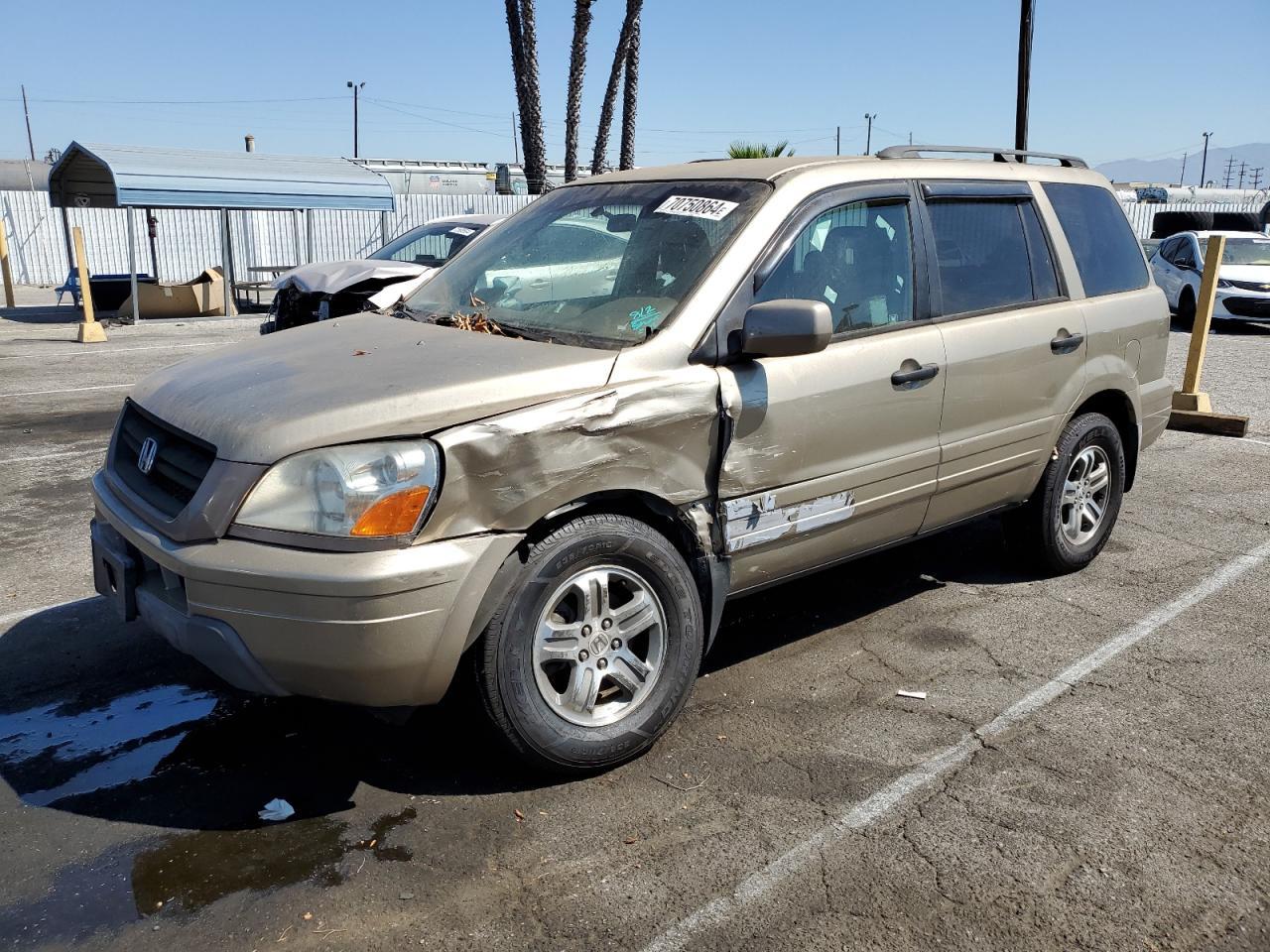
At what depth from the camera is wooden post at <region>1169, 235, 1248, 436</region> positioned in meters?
8.52

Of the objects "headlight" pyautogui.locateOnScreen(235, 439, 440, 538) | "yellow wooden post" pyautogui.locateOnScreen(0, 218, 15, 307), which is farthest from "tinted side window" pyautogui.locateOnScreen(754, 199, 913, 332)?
"yellow wooden post" pyautogui.locateOnScreen(0, 218, 15, 307)

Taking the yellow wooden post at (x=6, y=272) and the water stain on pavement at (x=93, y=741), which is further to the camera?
the yellow wooden post at (x=6, y=272)

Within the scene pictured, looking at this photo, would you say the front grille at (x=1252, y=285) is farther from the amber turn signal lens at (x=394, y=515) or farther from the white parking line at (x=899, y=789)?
the amber turn signal lens at (x=394, y=515)

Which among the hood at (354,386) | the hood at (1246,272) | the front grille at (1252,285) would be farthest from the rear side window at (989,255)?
the hood at (1246,272)

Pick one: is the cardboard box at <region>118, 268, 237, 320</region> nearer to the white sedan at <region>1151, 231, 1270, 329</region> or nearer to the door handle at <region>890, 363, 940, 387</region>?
the white sedan at <region>1151, 231, 1270, 329</region>

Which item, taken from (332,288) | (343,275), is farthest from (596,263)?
(343,275)

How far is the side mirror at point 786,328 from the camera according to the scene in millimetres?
3518

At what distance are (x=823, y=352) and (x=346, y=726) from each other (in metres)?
2.15

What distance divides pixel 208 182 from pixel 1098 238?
18.2 m

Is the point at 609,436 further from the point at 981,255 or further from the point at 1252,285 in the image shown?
the point at 1252,285

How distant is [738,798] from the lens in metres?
3.36

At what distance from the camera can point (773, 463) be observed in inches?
150

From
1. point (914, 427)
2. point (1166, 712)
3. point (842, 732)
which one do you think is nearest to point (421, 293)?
point (914, 427)

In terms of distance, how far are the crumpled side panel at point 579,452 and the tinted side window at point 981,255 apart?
1476mm
